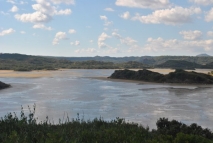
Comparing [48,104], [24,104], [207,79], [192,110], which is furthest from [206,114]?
[207,79]

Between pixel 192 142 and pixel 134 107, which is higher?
pixel 192 142

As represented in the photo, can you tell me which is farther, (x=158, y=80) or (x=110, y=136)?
(x=158, y=80)

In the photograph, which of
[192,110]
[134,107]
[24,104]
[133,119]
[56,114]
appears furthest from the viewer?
[24,104]

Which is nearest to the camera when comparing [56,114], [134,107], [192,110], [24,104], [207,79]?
[56,114]

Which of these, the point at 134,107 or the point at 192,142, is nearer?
the point at 192,142

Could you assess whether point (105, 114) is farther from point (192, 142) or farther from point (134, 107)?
point (192, 142)

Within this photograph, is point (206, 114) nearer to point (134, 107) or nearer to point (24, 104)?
point (134, 107)

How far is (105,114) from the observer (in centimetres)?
2022

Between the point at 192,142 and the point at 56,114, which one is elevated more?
the point at 192,142

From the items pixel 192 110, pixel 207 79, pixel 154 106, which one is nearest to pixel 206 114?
pixel 192 110

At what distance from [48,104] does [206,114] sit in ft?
41.1

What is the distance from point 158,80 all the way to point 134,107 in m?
29.7

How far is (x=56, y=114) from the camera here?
2011cm

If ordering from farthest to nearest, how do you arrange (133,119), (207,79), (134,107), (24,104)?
(207,79), (24,104), (134,107), (133,119)
